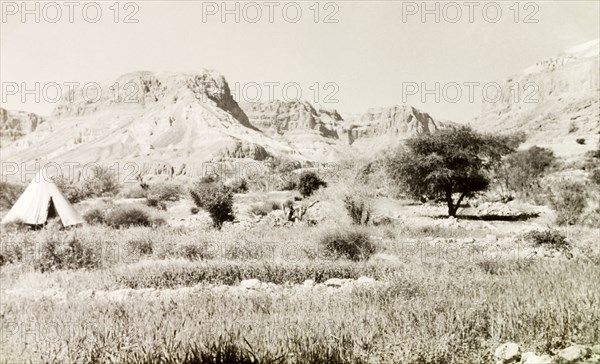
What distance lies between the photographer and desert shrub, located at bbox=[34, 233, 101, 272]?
10.7 meters

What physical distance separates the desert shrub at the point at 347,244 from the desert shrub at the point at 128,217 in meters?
11.1

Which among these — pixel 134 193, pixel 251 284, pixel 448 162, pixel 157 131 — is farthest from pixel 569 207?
pixel 157 131

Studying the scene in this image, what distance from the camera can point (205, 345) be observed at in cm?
403

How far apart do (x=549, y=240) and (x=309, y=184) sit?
21874 mm

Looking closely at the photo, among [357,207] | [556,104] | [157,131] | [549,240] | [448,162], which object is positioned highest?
[556,104]

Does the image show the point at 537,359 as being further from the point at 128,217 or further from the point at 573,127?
the point at 573,127

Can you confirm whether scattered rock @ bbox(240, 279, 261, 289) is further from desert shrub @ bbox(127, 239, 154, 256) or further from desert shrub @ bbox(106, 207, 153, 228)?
desert shrub @ bbox(106, 207, 153, 228)

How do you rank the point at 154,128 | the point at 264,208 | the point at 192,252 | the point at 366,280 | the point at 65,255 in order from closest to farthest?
1. the point at 366,280
2. the point at 65,255
3. the point at 192,252
4. the point at 264,208
5. the point at 154,128

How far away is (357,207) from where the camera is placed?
729 inches

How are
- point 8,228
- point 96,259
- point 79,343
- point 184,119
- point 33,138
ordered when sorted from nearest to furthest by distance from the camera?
point 79,343, point 96,259, point 8,228, point 184,119, point 33,138

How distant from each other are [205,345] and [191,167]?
3004 inches

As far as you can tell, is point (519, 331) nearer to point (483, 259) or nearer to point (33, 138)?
point (483, 259)

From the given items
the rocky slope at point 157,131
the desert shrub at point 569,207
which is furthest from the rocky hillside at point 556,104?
the desert shrub at point 569,207

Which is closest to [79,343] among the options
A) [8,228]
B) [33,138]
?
[8,228]
